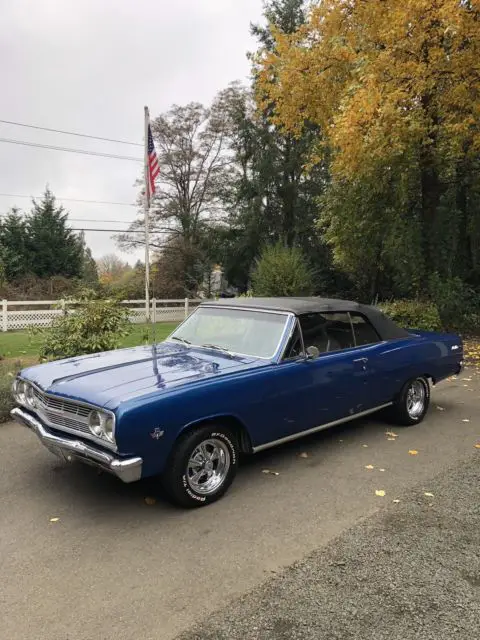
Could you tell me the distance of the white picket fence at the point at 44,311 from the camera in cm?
1831

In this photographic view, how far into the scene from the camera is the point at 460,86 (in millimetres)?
9523

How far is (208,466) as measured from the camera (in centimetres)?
379

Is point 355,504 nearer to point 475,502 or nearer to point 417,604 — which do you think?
point 475,502

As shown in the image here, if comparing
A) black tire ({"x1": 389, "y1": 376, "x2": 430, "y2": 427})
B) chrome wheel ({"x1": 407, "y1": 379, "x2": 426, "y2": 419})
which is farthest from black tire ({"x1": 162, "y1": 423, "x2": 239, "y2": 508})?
chrome wheel ({"x1": 407, "y1": 379, "x2": 426, "y2": 419})

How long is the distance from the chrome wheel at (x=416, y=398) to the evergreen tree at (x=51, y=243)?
25.8 m

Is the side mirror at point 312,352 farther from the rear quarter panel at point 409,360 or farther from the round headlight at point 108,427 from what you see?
the round headlight at point 108,427

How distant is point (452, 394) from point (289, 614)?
585 centimetres

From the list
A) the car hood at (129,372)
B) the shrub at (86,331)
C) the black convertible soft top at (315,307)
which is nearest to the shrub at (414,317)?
the black convertible soft top at (315,307)

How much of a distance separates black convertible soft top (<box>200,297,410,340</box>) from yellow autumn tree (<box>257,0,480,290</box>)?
205 inches

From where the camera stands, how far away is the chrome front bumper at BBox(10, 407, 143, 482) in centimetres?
323

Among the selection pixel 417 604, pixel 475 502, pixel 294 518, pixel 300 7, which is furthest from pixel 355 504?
pixel 300 7

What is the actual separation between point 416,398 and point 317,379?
6.73ft

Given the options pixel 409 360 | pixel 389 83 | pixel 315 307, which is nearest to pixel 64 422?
pixel 315 307

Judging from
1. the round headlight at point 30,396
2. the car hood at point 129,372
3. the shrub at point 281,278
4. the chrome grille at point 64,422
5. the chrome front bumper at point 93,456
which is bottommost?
the chrome front bumper at point 93,456
